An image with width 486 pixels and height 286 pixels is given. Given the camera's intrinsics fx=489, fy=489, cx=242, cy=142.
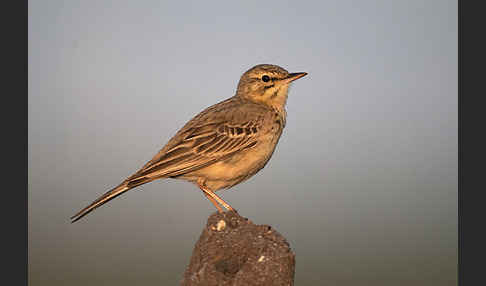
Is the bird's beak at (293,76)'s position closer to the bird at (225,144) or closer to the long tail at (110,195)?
the bird at (225,144)

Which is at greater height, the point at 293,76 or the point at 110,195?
the point at 293,76

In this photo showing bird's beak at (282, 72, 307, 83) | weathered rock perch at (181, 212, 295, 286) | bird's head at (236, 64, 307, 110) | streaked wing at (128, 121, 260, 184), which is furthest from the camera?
bird's head at (236, 64, 307, 110)

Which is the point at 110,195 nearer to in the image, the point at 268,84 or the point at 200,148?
the point at 200,148

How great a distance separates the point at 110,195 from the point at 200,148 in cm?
146

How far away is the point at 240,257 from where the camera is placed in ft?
20.7

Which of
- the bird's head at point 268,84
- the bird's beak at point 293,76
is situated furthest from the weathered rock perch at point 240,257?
the bird's beak at point 293,76

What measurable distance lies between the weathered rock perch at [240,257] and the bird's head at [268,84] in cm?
238

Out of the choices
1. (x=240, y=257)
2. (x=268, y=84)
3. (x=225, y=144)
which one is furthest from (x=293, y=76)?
(x=240, y=257)

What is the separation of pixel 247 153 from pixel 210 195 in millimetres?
878

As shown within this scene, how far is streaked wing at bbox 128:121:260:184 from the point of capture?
6.95 metres

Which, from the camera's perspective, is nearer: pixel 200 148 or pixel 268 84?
pixel 200 148

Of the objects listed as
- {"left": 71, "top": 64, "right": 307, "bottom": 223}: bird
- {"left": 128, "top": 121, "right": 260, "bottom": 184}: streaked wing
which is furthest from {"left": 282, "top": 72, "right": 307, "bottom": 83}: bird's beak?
{"left": 128, "top": 121, "right": 260, "bottom": 184}: streaked wing

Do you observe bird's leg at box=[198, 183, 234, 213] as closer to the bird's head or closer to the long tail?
the long tail

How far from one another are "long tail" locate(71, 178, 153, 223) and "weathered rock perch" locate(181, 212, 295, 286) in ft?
3.79
